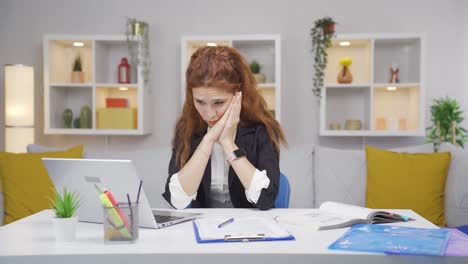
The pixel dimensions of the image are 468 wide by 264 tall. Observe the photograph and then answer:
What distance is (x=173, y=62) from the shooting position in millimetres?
4758

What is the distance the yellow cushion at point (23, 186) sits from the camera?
11.0 feet

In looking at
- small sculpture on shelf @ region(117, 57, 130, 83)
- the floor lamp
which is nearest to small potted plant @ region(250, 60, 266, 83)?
small sculpture on shelf @ region(117, 57, 130, 83)

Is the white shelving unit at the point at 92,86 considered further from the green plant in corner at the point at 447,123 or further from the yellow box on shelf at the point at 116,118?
the green plant in corner at the point at 447,123

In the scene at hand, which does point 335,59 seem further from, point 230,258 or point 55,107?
point 230,258

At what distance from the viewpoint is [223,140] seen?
81.7 inches

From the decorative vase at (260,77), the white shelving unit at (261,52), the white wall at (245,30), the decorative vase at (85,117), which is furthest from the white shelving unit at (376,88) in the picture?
the decorative vase at (85,117)

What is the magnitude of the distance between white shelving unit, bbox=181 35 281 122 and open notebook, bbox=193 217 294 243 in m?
2.66

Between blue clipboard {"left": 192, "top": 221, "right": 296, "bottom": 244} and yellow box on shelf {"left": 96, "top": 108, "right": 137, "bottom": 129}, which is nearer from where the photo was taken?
blue clipboard {"left": 192, "top": 221, "right": 296, "bottom": 244}

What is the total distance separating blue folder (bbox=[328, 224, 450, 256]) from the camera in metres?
1.26

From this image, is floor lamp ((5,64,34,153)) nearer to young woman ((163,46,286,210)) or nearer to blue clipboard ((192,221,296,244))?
young woman ((163,46,286,210))

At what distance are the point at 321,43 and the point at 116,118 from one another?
5.93 feet

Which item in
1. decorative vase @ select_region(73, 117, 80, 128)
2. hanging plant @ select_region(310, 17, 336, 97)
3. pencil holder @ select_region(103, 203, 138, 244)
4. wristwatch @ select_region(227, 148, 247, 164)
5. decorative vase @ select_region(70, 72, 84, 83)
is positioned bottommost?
pencil holder @ select_region(103, 203, 138, 244)

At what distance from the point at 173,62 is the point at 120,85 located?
572mm

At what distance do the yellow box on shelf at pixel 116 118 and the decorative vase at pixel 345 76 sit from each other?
1755 millimetres
